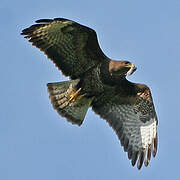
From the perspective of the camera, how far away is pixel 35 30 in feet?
34.6

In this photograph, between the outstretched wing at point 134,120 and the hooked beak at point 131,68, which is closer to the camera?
the hooked beak at point 131,68

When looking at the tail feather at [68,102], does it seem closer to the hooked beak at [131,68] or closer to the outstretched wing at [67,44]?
the outstretched wing at [67,44]

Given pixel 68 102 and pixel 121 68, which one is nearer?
pixel 121 68

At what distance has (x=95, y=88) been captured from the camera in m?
10.9

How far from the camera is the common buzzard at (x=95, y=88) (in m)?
10.5

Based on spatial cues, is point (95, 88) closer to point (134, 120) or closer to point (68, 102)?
point (68, 102)

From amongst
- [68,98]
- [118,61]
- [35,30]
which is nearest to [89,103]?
[68,98]

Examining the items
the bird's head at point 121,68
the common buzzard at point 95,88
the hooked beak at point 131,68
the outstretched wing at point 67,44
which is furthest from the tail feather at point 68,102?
the hooked beak at point 131,68

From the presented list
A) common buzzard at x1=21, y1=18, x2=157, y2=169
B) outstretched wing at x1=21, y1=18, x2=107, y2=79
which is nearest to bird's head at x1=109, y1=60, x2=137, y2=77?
common buzzard at x1=21, y1=18, x2=157, y2=169

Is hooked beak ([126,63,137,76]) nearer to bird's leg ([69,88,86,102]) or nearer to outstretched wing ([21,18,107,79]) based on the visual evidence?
outstretched wing ([21,18,107,79])

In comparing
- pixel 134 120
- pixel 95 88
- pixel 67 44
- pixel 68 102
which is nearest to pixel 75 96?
pixel 68 102

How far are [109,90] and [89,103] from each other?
1.81ft

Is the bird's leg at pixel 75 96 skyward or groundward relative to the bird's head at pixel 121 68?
groundward

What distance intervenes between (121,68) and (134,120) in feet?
5.55
